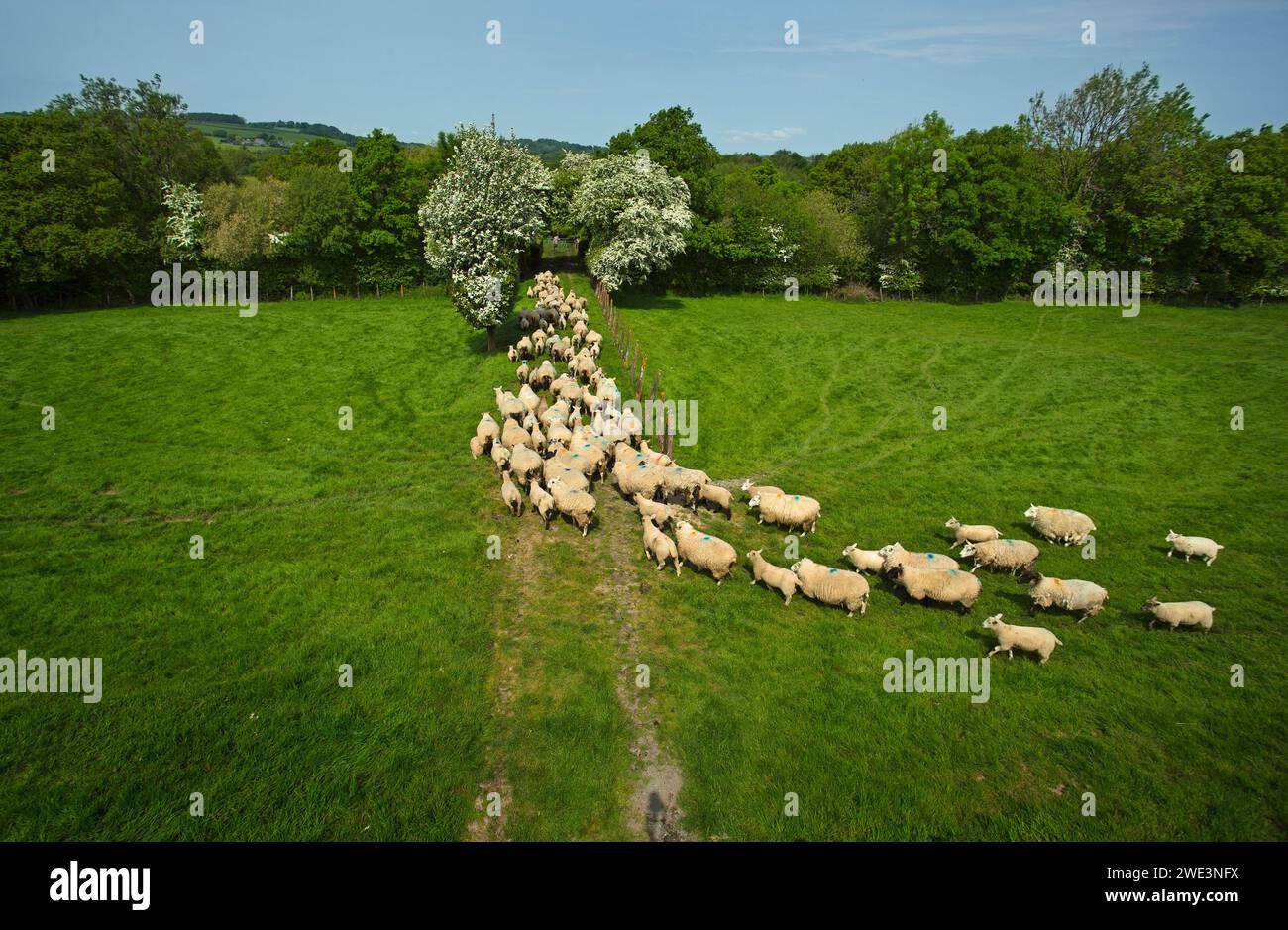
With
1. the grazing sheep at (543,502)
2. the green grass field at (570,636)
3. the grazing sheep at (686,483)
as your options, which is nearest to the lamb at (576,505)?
the grazing sheep at (543,502)

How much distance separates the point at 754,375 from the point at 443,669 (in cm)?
2629

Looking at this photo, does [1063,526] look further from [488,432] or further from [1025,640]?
[488,432]

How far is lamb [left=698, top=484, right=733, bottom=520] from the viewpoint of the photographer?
1916 centimetres

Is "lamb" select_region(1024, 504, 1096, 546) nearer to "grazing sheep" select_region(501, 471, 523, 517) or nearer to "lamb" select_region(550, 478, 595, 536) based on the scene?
"lamb" select_region(550, 478, 595, 536)

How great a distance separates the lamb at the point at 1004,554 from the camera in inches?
646

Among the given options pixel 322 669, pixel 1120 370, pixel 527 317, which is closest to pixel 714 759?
pixel 322 669

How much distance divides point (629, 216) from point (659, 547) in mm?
31767

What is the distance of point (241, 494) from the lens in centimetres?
2052

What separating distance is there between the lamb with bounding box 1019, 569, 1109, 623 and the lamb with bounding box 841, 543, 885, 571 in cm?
360

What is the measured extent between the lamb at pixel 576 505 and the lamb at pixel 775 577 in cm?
519

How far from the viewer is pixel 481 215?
28.9 metres

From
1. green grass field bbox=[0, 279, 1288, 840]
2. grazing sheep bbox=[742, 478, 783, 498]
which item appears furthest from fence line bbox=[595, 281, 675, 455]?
grazing sheep bbox=[742, 478, 783, 498]

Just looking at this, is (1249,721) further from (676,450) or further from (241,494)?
(241,494)

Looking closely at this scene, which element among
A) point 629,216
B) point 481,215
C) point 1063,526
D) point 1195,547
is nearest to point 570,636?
point 1063,526
